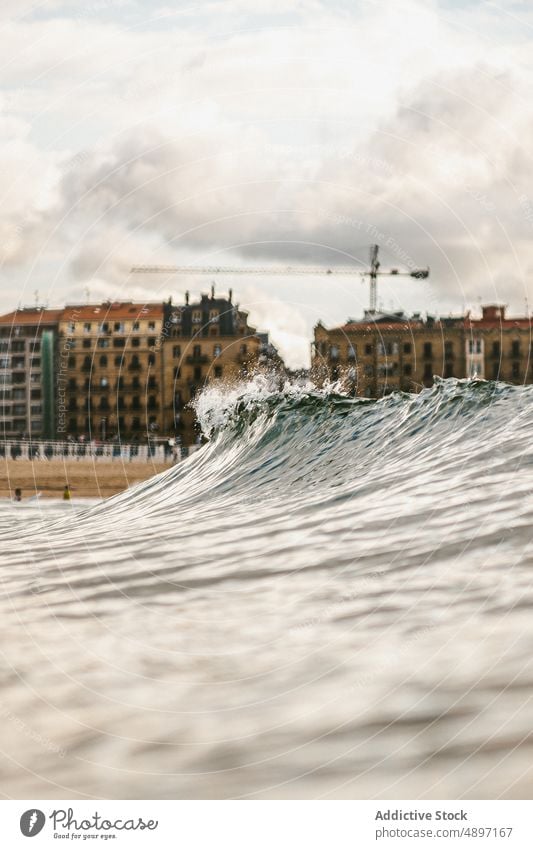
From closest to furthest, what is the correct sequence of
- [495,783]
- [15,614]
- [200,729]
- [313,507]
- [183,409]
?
[495,783]
[200,729]
[15,614]
[313,507]
[183,409]

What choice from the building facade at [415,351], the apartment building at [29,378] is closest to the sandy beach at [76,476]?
the apartment building at [29,378]

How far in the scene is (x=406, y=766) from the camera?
320cm

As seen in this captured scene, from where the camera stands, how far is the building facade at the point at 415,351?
60.0 ft

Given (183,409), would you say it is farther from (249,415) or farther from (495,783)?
(495,783)

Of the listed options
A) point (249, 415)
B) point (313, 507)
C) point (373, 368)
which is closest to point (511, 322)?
point (373, 368)

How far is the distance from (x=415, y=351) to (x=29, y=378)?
52.5m

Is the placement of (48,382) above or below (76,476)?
above

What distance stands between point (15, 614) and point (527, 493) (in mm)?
3659

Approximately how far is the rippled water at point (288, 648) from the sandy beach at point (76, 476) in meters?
33.1

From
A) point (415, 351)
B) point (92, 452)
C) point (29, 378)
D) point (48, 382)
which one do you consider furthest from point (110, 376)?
point (415, 351)

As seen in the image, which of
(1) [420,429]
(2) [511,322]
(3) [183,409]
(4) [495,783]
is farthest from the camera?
(2) [511,322]

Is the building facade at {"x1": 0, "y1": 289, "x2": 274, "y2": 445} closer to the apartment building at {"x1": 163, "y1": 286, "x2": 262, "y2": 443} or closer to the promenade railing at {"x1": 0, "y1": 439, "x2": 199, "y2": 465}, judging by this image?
the apartment building at {"x1": 163, "y1": 286, "x2": 262, "y2": 443}

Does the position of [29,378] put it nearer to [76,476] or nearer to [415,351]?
[76,476]

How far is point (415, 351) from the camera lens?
12.9m
